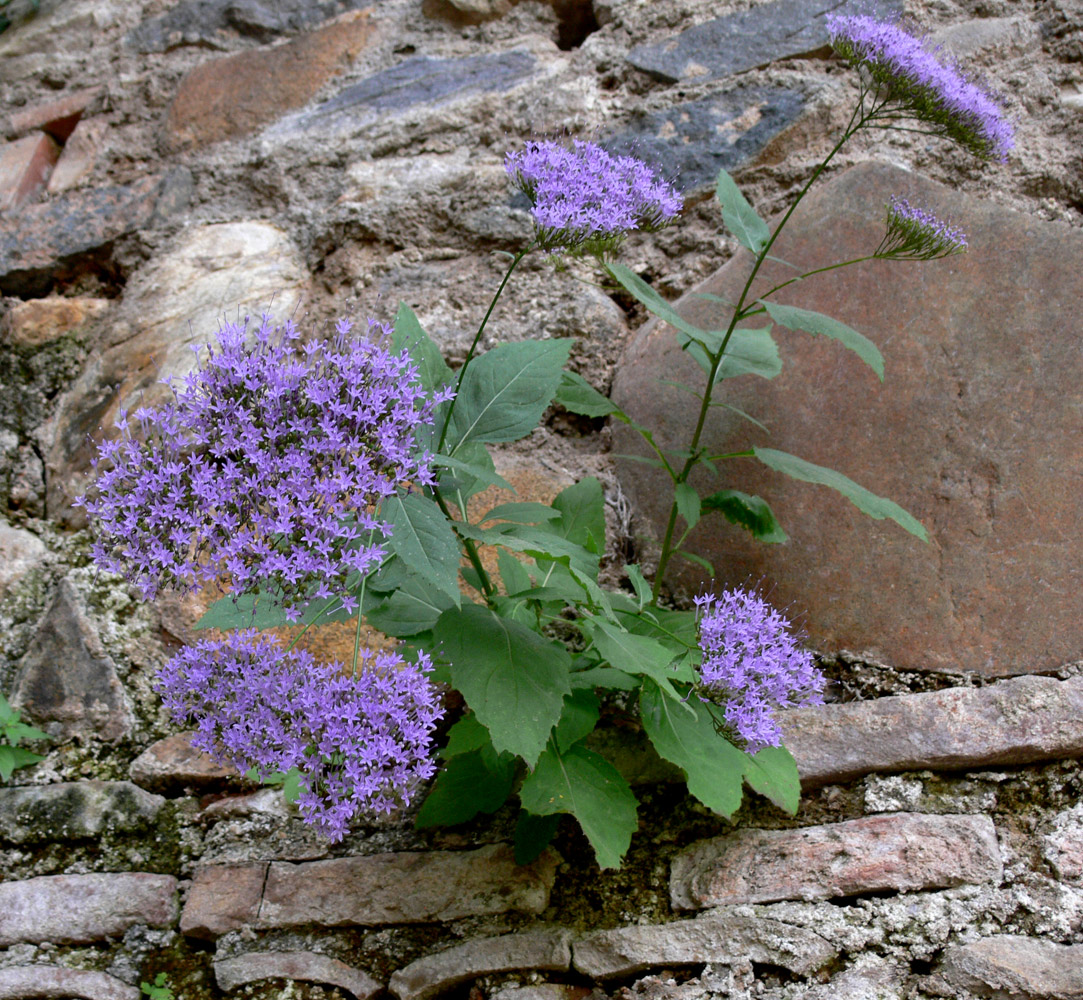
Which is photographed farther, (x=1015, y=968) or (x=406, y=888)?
(x=406, y=888)

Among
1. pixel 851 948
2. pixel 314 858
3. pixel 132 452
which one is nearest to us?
pixel 132 452

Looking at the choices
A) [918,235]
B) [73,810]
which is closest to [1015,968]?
[918,235]

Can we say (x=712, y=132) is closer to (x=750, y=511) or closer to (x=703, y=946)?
(x=750, y=511)

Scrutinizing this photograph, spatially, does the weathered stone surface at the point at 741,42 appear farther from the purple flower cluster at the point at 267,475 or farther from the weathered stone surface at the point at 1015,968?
the weathered stone surface at the point at 1015,968


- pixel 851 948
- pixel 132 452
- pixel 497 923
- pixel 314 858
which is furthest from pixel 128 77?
pixel 851 948

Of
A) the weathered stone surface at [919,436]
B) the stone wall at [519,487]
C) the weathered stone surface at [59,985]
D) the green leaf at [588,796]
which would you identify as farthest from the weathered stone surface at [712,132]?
the weathered stone surface at [59,985]

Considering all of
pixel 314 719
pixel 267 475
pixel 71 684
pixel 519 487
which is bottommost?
pixel 71 684

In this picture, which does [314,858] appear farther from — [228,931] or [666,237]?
[666,237]
